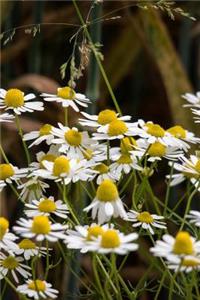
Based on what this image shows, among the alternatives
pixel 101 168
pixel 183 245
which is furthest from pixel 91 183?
pixel 183 245

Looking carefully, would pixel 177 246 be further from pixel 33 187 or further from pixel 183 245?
pixel 33 187

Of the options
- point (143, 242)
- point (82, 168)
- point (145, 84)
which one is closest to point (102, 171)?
point (82, 168)

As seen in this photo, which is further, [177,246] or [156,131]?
[156,131]

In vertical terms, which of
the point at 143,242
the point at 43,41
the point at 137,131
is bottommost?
the point at 143,242

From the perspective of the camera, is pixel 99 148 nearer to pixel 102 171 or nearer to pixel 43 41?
pixel 102 171

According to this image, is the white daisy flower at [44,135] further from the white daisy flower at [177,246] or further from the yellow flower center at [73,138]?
the white daisy flower at [177,246]

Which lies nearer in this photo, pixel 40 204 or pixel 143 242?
pixel 40 204

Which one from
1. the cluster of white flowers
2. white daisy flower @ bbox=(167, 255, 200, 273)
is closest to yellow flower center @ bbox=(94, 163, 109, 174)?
the cluster of white flowers

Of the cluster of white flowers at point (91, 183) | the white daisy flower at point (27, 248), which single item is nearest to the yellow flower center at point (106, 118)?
the cluster of white flowers at point (91, 183)
